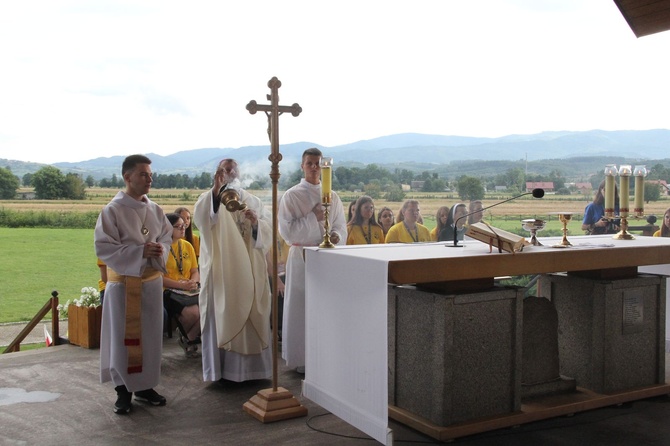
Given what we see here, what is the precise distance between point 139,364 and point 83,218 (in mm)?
14560

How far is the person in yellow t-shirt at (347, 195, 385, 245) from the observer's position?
664cm

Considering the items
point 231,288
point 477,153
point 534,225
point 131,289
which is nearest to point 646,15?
point 534,225

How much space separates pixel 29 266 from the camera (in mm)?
19562

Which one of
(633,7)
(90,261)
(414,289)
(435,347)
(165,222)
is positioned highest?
(633,7)

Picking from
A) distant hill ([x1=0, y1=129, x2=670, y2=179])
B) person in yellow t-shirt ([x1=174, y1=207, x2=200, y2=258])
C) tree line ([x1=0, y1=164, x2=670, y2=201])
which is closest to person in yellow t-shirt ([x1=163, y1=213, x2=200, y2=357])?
person in yellow t-shirt ([x1=174, y1=207, x2=200, y2=258])

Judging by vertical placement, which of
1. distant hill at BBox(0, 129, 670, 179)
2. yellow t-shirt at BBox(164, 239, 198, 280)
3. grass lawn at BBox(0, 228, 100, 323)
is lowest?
grass lawn at BBox(0, 228, 100, 323)

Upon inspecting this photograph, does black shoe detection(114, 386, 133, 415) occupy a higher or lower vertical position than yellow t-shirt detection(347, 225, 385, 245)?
lower

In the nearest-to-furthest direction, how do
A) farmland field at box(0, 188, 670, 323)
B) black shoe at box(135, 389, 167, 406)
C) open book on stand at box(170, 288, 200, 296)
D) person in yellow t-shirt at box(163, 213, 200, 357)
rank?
black shoe at box(135, 389, 167, 406)
person in yellow t-shirt at box(163, 213, 200, 357)
open book on stand at box(170, 288, 200, 296)
farmland field at box(0, 188, 670, 323)

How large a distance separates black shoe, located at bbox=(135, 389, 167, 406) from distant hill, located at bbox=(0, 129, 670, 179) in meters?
6.35

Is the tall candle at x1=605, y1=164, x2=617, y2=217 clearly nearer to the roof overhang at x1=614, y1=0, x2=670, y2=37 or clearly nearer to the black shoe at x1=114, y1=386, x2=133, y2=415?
the roof overhang at x1=614, y1=0, x2=670, y2=37

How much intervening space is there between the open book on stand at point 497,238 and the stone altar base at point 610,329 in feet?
2.79

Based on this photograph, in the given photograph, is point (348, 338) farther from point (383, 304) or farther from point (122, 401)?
point (122, 401)

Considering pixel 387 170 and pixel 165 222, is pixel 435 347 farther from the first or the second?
pixel 387 170

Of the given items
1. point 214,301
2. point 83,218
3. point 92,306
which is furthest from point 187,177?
point 83,218
